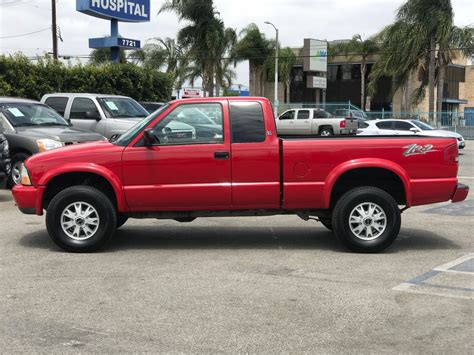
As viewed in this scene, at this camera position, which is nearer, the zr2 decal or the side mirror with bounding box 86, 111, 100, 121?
the zr2 decal

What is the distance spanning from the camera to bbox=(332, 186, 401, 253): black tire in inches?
271

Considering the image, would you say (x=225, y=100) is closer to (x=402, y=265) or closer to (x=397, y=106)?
(x=402, y=265)

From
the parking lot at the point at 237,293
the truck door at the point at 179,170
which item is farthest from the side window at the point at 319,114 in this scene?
the truck door at the point at 179,170

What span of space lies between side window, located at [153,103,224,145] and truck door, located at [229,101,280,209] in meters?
0.20

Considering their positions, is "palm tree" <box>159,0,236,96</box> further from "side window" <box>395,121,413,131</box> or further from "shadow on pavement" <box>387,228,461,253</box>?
"shadow on pavement" <box>387,228,461,253</box>

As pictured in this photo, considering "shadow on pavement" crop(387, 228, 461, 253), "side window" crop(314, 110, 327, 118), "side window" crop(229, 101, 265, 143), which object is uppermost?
"side window" crop(314, 110, 327, 118)

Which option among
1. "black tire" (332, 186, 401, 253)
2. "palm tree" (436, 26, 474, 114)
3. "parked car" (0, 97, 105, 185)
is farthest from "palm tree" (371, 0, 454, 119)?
"black tire" (332, 186, 401, 253)

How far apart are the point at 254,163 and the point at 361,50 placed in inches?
1943

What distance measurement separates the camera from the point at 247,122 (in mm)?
7008

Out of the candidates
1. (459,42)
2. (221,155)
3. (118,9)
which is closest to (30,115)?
(221,155)

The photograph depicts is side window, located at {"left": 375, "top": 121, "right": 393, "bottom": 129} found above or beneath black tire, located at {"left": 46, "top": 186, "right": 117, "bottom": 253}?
above

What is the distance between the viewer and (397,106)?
56656 mm

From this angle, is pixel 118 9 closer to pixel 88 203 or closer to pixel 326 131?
pixel 326 131

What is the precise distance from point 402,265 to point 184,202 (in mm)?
2554
